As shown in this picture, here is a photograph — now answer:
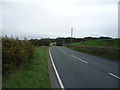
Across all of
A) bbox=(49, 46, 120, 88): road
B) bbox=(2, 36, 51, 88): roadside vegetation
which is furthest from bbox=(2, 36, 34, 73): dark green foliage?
bbox=(49, 46, 120, 88): road

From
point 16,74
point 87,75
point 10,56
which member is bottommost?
point 87,75

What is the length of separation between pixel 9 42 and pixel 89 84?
563 centimetres

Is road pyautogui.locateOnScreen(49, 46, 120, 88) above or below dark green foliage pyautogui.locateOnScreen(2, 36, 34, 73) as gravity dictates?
below

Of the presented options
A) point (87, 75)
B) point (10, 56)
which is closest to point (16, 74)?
point (10, 56)

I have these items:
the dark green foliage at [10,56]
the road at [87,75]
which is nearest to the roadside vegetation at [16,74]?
the dark green foliage at [10,56]

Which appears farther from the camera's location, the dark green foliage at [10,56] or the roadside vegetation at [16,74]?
the dark green foliage at [10,56]

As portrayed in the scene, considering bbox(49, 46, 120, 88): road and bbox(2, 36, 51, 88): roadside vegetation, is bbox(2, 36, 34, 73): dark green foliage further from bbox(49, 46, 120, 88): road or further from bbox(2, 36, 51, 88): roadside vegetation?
bbox(49, 46, 120, 88): road

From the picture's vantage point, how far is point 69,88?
560 centimetres

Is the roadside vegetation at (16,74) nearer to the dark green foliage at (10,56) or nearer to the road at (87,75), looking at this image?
the dark green foliage at (10,56)

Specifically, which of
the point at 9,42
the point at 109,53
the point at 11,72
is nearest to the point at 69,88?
the point at 11,72

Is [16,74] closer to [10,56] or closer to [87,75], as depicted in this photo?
[10,56]

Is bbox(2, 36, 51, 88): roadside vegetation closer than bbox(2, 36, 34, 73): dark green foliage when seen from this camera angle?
Yes

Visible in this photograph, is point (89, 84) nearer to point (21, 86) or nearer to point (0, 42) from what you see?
point (21, 86)

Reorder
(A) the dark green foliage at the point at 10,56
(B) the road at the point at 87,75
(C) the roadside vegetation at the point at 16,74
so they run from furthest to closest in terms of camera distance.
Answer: (A) the dark green foliage at the point at 10,56 < (B) the road at the point at 87,75 < (C) the roadside vegetation at the point at 16,74
